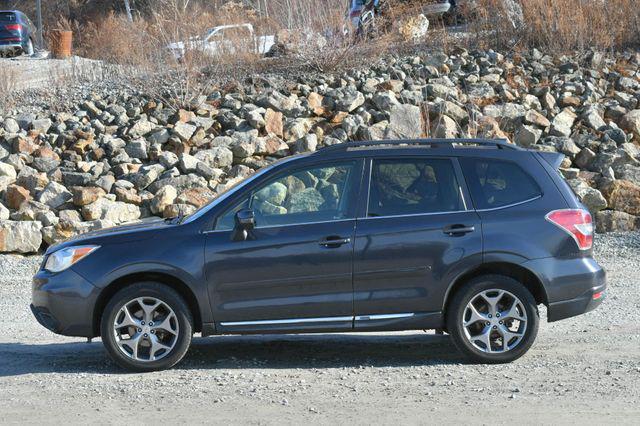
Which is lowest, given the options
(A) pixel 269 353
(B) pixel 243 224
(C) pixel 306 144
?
(A) pixel 269 353

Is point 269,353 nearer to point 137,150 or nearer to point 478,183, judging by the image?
point 478,183

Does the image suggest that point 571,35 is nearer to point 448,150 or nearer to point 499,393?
point 448,150

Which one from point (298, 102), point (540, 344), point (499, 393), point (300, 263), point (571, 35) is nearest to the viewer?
point (499, 393)

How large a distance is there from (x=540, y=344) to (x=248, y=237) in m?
2.69

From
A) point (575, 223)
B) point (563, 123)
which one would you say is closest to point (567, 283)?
point (575, 223)

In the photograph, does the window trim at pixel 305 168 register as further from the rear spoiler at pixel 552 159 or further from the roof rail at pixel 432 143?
the rear spoiler at pixel 552 159

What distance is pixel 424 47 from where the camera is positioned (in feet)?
76.4

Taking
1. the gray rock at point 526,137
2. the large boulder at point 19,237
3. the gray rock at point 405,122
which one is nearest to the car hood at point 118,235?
the large boulder at point 19,237

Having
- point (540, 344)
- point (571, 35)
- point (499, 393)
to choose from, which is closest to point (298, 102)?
point (571, 35)

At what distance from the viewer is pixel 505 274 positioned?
25.7 feet

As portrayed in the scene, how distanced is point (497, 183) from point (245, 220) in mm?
1992

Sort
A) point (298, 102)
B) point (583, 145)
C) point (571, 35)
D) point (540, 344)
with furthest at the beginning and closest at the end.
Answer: point (571, 35), point (298, 102), point (583, 145), point (540, 344)

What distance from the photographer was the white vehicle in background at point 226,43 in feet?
72.7

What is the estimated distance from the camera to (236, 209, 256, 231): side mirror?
7.59 meters
